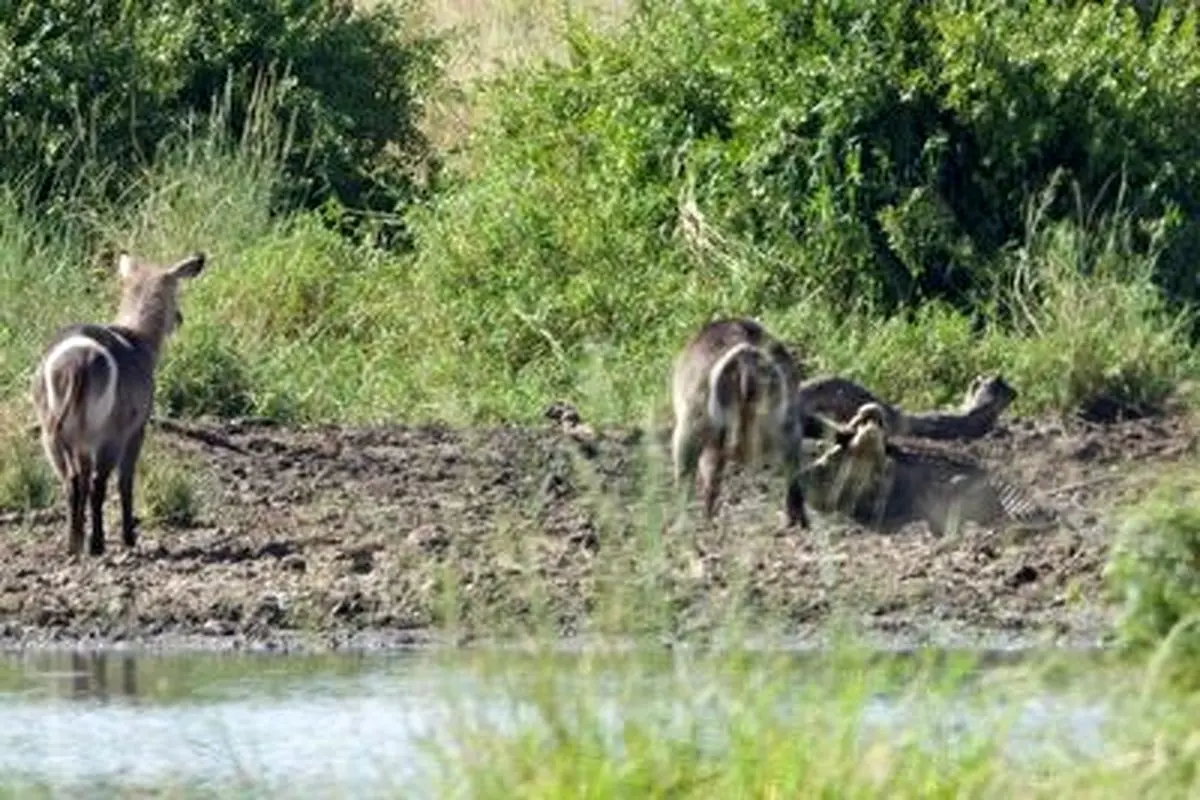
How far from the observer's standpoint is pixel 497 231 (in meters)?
19.3

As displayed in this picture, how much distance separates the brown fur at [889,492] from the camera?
14961 mm

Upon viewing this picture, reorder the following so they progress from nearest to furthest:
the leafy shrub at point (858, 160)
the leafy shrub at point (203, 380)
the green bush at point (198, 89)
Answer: the leafy shrub at point (203, 380) → the leafy shrub at point (858, 160) → the green bush at point (198, 89)

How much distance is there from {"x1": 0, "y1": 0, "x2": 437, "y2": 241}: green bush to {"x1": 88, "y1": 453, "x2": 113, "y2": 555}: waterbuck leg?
6112mm

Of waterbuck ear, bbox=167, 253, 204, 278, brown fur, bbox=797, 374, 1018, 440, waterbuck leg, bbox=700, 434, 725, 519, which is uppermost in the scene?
waterbuck ear, bbox=167, 253, 204, 278

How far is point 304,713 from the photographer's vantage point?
37.3 ft

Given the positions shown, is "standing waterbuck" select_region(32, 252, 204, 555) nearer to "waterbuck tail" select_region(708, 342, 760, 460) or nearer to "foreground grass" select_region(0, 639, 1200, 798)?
"waterbuck tail" select_region(708, 342, 760, 460)

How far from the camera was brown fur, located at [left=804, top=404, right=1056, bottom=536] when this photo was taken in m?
15.0

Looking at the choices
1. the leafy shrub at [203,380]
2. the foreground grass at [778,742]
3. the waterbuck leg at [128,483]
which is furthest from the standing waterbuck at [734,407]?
the foreground grass at [778,742]

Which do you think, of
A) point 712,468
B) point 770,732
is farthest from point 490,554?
point 770,732

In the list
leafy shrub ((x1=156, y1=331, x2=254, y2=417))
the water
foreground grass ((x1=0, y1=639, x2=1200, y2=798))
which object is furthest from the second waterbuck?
foreground grass ((x1=0, y1=639, x2=1200, y2=798))

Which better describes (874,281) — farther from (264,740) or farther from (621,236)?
(264,740)

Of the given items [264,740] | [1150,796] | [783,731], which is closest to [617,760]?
[783,731]

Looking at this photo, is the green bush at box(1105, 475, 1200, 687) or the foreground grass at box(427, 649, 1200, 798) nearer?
the foreground grass at box(427, 649, 1200, 798)

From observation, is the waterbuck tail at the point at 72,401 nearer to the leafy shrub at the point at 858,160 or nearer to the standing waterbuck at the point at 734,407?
the standing waterbuck at the point at 734,407
